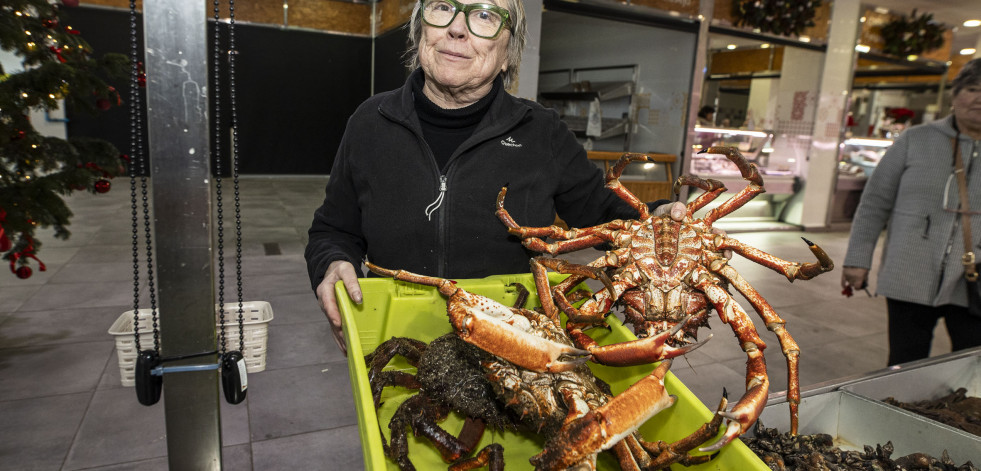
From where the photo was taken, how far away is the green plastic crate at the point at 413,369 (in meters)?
1.16

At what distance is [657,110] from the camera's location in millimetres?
8312

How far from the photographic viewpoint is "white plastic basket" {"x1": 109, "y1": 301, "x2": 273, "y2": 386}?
3012 mm

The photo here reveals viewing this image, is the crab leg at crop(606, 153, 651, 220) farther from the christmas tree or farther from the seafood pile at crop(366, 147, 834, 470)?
the christmas tree

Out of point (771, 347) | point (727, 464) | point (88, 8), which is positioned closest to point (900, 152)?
point (771, 347)

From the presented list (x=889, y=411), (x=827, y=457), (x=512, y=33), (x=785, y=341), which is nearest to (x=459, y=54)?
(x=512, y=33)

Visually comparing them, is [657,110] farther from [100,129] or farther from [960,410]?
[100,129]

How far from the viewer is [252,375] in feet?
11.2

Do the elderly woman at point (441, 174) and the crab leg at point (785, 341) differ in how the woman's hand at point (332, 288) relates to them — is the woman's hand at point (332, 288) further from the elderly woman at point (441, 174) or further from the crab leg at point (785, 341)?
the crab leg at point (785, 341)

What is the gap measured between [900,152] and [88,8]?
11898 millimetres

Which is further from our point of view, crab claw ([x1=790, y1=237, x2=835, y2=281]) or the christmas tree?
the christmas tree

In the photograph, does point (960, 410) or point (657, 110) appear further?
point (657, 110)

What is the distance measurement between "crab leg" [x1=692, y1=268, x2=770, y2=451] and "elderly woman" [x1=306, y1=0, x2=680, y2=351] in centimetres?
28

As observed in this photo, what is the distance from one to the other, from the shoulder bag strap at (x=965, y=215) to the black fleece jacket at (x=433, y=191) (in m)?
1.85

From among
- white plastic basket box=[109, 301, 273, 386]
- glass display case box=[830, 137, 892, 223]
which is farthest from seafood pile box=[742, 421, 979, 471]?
glass display case box=[830, 137, 892, 223]
